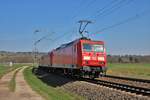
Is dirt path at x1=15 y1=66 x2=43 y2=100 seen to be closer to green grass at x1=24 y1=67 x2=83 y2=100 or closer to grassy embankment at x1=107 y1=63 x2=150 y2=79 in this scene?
green grass at x1=24 y1=67 x2=83 y2=100

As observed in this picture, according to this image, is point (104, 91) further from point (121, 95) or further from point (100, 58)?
point (100, 58)

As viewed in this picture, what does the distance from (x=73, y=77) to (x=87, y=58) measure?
5056mm

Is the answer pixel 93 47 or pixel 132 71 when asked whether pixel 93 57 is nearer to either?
pixel 93 47

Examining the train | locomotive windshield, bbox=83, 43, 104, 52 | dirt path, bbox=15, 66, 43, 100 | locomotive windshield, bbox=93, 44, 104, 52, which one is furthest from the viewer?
locomotive windshield, bbox=93, 44, 104, 52

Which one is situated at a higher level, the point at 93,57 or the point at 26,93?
the point at 93,57

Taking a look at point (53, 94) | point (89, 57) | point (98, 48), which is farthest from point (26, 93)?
point (98, 48)

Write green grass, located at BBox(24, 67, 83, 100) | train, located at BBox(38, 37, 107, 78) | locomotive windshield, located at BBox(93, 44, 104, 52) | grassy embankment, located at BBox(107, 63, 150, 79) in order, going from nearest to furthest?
green grass, located at BBox(24, 67, 83, 100), train, located at BBox(38, 37, 107, 78), locomotive windshield, located at BBox(93, 44, 104, 52), grassy embankment, located at BBox(107, 63, 150, 79)

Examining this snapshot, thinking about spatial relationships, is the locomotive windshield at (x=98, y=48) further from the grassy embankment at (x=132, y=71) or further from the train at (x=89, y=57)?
the grassy embankment at (x=132, y=71)

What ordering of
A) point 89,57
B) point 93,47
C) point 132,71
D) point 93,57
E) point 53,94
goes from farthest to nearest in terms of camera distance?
point 132,71
point 93,47
point 93,57
point 89,57
point 53,94

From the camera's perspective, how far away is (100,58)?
2984cm

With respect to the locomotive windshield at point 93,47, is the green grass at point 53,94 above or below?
below

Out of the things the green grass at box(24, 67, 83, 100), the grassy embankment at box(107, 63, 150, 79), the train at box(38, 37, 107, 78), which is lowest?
the green grass at box(24, 67, 83, 100)

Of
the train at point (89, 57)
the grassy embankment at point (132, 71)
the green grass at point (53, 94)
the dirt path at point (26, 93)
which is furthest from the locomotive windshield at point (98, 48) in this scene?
the grassy embankment at point (132, 71)

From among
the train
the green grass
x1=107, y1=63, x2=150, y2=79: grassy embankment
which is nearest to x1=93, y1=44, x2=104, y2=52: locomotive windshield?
the train
